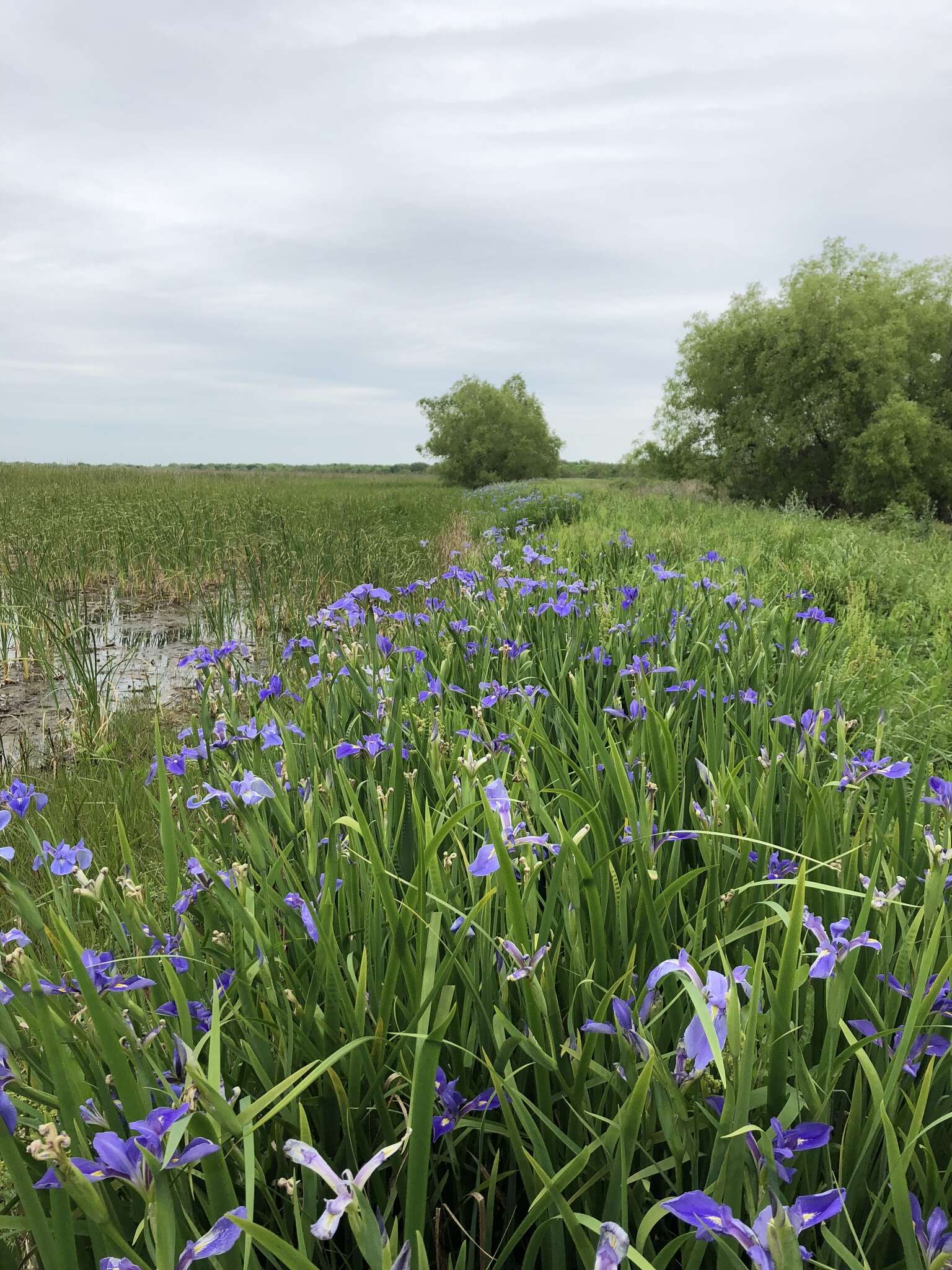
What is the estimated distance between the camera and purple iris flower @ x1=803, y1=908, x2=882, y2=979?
0.94 meters

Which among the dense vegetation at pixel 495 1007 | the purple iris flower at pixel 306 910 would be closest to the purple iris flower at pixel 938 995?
the dense vegetation at pixel 495 1007

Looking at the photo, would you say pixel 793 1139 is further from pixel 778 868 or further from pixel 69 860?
pixel 69 860

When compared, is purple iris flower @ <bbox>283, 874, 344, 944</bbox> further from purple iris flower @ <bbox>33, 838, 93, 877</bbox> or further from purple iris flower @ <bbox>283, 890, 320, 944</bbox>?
purple iris flower @ <bbox>33, 838, 93, 877</bbox>

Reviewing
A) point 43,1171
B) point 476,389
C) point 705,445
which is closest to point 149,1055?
point 43,1171

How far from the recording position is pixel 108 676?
4426 mm

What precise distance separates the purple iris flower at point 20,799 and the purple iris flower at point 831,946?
4.23ft

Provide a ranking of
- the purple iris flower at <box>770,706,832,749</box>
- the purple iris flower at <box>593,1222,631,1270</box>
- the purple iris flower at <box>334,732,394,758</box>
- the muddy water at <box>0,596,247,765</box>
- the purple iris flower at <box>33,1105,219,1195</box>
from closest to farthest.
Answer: the purple iris flower at <box>593,1222,631,1270</box> → the purple iris flower at <box>33,1105,219,1195</box> → the purple iris flower at <box>334,732,394,758</box> → the purple iris flower at <box>770,706,832,749</box> → the muddy water at <box>0,596,247,765</box>

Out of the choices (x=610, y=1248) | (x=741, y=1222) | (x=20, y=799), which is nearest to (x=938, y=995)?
(x=741, y=1222)

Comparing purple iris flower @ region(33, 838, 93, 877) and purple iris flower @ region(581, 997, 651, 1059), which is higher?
purple iris flower @ region(33, 838, 93, 877)

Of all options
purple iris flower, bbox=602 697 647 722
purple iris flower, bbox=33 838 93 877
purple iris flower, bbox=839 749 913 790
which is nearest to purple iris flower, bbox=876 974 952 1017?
purple iris flower, bbox=839 749 913 790

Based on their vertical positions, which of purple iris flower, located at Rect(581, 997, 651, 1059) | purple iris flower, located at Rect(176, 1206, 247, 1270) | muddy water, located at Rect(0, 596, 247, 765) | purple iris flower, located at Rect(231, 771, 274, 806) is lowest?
muddy water, located at Rect(0, 596, 247, 765)

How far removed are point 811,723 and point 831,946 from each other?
1.16 metres

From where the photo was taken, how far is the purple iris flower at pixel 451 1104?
97 centimetres

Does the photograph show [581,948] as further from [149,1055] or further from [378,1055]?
[149,1055]
